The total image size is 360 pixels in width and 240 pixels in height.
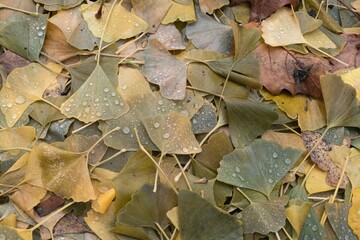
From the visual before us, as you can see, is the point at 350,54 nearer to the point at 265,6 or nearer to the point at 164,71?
the point at 265,6

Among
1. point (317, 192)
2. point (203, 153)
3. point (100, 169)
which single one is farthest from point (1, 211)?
point (317, 192)

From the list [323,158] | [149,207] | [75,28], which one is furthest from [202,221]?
[75,28]

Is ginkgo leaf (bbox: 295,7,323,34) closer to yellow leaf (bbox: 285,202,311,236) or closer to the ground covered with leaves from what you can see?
the ground covered with leaves

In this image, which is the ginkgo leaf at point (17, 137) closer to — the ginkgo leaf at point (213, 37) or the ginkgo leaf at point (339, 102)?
the ginkgo leaf at point (213, 37)

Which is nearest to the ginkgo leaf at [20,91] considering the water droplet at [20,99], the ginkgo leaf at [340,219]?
the water droplet at [20,99]

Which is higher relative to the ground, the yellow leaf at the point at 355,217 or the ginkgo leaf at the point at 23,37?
Answer: the ginkgo leaf at the point at 23,37

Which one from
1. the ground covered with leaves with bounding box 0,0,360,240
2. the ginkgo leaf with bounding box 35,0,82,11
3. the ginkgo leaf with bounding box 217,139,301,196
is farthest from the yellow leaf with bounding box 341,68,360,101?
the ginkgo leaf with bounding box 35,0,82,11

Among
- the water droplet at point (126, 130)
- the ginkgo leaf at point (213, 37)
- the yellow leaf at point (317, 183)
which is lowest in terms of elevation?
the yellow leaf at point (317, 183)
